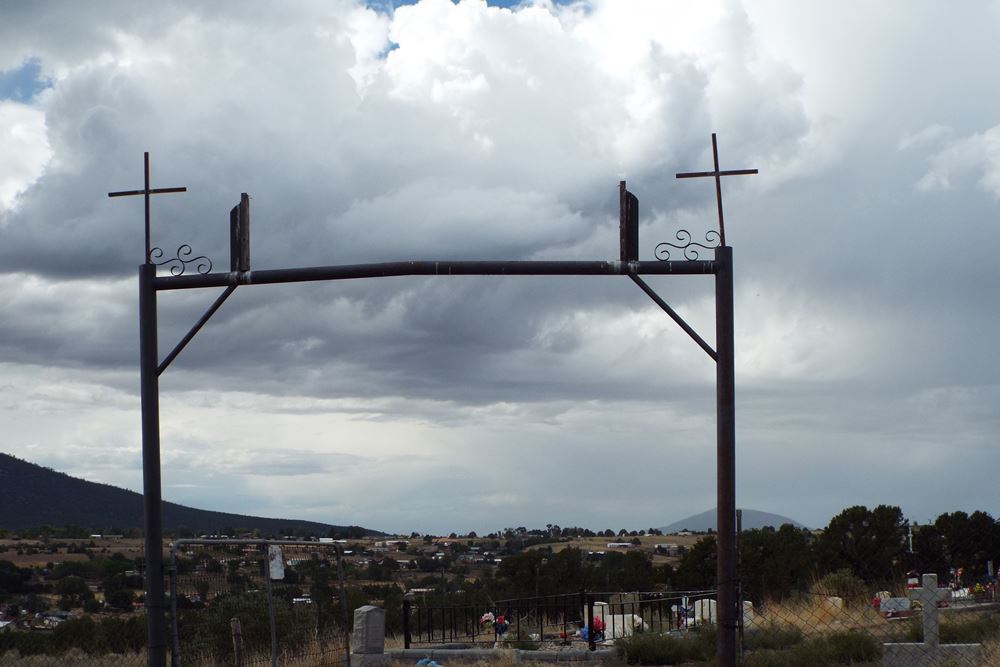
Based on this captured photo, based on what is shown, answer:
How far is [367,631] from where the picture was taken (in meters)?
20.0

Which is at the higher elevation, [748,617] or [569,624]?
[748,617]

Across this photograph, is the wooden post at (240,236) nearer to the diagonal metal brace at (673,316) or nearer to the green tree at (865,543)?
the diagonal metal brace at (673,316)

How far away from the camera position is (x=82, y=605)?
111 feet

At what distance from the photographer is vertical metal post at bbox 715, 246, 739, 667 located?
41.3 feet

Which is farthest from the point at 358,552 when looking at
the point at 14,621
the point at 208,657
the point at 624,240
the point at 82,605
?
the point at 624,240

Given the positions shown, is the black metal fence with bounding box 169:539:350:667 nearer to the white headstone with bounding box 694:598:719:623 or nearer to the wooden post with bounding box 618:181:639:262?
the wooden post with bounding box 618:181:639:262

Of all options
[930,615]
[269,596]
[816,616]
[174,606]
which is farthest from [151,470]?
[816,616]

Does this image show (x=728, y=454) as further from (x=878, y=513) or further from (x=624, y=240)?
(x=878, y=513)

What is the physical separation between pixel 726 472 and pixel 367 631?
9.33m

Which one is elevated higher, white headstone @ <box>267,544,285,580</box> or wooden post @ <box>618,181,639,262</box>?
wooden post @ <box>618,181,639,262</box>

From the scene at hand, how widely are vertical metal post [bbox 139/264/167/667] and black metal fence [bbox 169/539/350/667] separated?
196mm

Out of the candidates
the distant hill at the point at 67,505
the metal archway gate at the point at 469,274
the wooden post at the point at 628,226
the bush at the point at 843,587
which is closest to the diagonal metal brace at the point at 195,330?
the metal archway gate at the point at 469,274

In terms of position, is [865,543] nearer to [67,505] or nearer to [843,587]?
[843,587]

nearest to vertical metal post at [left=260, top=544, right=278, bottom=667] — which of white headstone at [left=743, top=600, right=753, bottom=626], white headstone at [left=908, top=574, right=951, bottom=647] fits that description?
white headstone at [left=908, top=574, right=951, bottom=647]
